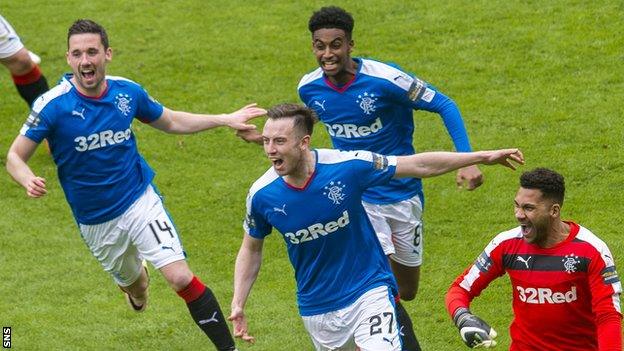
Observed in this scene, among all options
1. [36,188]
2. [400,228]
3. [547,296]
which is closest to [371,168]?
[547,296]

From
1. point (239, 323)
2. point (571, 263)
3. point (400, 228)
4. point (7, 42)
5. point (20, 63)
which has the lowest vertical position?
point (20, 63)

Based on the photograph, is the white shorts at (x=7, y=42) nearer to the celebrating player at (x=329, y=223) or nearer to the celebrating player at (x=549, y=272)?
the celebrating player at (x=329, y=223)

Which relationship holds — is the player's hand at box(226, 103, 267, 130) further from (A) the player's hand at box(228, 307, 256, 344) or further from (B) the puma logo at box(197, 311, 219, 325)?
(A) the player's hand at box(228, 307, 256, 344)

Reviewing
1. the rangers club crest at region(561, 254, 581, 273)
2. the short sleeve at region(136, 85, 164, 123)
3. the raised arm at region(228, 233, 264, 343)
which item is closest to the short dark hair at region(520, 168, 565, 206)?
the rangers club crest at region(561, 254, 581, 273)

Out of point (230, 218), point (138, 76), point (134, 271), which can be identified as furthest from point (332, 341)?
point (138, 76)

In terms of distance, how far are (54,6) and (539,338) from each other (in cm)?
1404

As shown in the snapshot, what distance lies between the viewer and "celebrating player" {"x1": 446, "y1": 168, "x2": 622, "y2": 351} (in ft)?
29.3

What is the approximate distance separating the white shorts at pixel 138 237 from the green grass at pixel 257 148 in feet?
3.34

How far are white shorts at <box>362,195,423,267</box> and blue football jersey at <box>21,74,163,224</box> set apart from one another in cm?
199

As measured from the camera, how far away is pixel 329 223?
29.5 feet

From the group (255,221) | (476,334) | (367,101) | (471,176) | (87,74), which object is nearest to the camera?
(476,334)

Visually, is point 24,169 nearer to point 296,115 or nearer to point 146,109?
point 146,109

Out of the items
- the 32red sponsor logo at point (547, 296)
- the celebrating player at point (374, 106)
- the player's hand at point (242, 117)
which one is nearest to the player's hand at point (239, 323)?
the player's hand at point (242, 117)

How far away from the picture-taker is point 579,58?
1736cm
